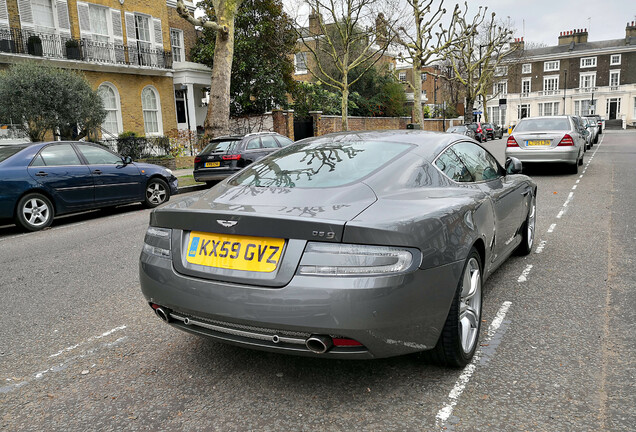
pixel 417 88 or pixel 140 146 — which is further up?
pixel 417 88

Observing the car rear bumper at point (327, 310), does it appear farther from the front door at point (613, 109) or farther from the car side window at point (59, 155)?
the front door at point (613, 109)

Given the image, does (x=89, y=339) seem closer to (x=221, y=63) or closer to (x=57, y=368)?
(x=57, y=368)

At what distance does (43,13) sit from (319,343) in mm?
24832

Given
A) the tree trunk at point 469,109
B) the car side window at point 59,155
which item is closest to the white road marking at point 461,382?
the car side window at point 59,155

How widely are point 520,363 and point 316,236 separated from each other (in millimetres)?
1657

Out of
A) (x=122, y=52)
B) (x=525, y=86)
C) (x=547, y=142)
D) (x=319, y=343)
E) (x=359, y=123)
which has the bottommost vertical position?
(x=319, y=343)

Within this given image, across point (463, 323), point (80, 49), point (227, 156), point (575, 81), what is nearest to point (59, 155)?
point (227, 156)

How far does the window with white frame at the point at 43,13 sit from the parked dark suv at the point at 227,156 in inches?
534

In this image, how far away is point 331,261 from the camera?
7.89ft

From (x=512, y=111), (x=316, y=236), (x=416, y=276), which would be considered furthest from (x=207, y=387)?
(x=512, y=111)

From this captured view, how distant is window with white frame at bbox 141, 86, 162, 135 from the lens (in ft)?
85.4

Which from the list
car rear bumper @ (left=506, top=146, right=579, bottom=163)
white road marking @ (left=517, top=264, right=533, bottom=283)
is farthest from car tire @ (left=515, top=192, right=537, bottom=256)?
car rear bumper @ (left=506, top=146, right=579, bottom=163)

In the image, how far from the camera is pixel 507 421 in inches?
97.5

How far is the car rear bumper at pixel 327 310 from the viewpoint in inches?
93.2
